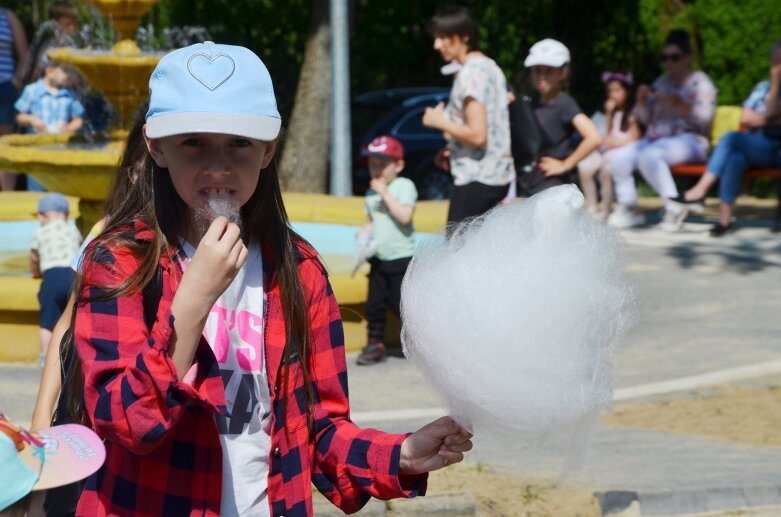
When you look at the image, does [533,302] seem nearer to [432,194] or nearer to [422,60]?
[432,194]

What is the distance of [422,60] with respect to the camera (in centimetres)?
2216

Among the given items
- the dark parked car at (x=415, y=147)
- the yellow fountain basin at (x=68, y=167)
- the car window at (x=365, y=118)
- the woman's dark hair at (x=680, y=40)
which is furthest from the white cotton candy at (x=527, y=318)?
the car window at (x=365, y=118)

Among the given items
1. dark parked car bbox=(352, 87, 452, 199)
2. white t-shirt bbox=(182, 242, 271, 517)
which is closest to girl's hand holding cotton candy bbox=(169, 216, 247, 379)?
white t-shirt bbox=(182, 242, 271, 517)

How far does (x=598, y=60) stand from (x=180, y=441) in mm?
19642

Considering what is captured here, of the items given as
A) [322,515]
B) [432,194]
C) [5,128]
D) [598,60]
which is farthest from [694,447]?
[598,60]

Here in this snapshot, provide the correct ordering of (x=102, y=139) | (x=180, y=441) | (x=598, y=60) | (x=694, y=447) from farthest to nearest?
1. (x=598, y=60)
2. (x=102, y=139)
3. (x=694, y=447)
4. (x=180, y=441)

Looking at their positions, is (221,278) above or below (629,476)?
above

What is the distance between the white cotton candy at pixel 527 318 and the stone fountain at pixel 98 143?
5.60 meters

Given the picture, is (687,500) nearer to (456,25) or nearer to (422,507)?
(422,507)

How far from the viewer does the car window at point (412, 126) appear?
15.4 metres

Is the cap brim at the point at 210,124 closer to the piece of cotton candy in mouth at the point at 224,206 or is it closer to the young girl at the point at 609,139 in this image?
the piece of cotton candy in mouth at the point at 224,206

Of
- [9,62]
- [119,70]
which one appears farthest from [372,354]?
[9,62]

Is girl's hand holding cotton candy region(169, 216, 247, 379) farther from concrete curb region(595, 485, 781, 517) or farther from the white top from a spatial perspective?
the white top

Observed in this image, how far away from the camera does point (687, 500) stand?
16.7 feet
